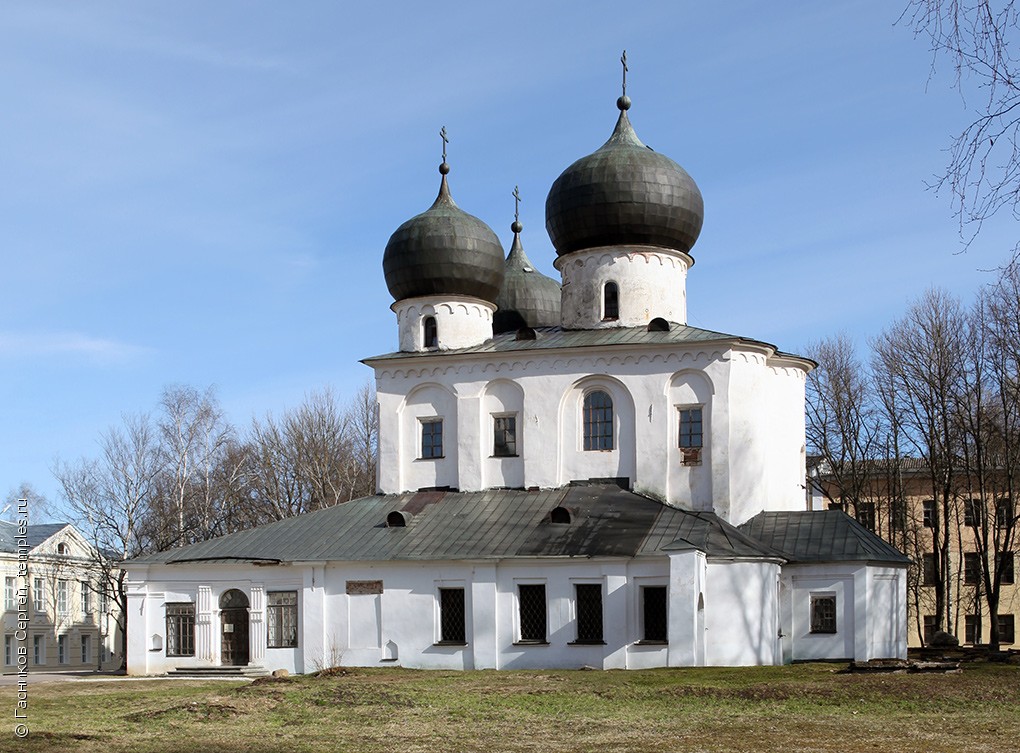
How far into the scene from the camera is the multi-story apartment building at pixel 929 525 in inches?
1465

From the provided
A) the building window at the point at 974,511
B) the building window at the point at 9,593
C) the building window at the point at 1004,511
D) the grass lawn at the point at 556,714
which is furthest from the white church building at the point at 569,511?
the building window at the point at 9,593

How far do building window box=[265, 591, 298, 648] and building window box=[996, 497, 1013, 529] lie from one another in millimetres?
18886

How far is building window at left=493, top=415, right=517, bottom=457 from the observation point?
31344 millimetres

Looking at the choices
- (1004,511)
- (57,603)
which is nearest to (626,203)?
(1004,511)

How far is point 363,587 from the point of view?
28391 mm

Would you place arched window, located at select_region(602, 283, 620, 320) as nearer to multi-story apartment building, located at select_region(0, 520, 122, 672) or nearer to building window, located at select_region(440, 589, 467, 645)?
building window, located at select_region(440, 589, 467, 645)

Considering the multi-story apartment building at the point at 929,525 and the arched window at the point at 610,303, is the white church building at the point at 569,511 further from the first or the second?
the multi-story apartment building at the point at 929,525

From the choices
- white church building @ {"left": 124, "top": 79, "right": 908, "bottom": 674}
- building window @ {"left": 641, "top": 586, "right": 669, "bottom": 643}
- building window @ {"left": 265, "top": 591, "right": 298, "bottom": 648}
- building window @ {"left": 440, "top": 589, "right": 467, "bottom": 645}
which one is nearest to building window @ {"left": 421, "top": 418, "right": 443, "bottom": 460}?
white church building @ {"left": 124, "top": 79, "right": 908, "bottom": 674}

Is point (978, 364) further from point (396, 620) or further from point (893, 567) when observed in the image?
point (396, 620)

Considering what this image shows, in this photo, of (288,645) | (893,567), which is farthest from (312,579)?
(893,567)

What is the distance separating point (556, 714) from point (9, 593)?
3333 centimetres

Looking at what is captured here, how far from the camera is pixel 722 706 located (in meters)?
17.4

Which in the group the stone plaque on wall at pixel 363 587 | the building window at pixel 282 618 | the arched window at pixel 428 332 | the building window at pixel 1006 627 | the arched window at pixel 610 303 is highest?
the arched window at pixel 610 303

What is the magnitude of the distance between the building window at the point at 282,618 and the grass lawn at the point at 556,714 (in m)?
5.55
